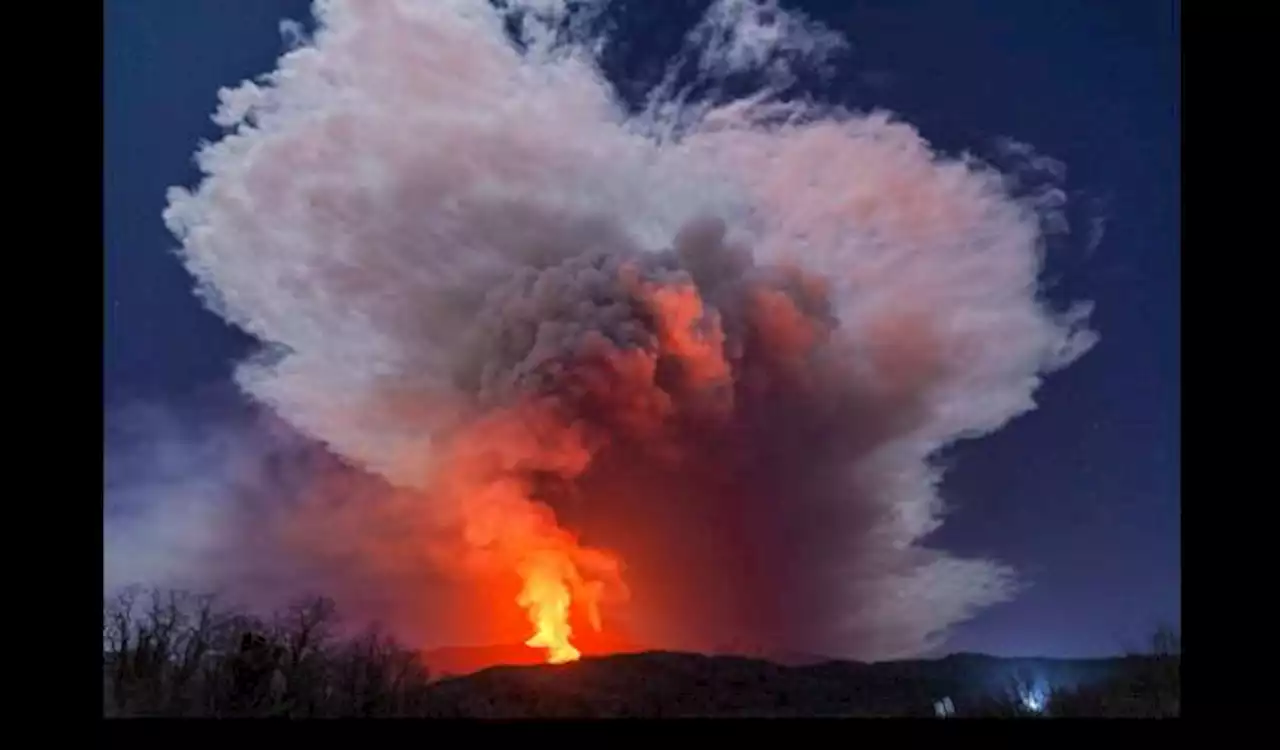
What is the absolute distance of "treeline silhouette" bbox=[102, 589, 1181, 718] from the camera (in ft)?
10.2

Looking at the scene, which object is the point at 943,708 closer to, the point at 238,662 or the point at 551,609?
the point at 551,609

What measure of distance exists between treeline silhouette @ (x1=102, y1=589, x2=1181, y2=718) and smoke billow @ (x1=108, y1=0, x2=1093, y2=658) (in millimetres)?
74

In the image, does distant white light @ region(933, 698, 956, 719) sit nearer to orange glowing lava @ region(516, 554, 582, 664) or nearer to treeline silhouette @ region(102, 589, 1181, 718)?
treeline silhouette @ region(102, 589, 1181, 718)

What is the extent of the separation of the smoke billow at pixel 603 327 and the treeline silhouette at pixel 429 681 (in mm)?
74

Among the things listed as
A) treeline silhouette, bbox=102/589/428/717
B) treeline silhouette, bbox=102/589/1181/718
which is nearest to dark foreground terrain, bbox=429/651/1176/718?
treeline silhouette, bbox=102/589/1181/718

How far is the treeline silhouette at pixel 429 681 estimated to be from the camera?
3.10 metres

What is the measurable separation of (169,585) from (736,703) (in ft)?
4.37

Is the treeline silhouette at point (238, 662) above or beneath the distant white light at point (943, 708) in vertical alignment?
above

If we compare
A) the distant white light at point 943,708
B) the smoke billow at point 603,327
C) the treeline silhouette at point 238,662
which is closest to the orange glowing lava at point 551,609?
the smoke billow at point 603,327

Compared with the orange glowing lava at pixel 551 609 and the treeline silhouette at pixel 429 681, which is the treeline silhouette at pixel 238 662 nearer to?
the treeline silhouette at pixel 429 681

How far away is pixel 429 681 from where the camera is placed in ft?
10.2

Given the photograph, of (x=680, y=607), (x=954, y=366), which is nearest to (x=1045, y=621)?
(x=954, y=366)

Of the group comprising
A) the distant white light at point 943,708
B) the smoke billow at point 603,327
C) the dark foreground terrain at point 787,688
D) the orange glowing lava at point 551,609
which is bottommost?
the distant white light at point 943,708
